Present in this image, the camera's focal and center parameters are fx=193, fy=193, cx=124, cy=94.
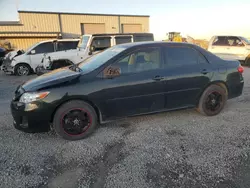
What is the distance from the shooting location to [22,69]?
9.76m

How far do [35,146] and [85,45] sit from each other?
21.5 feet

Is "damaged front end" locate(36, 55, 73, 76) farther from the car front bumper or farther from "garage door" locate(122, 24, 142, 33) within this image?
"garage door" locate(122, 24, 142, 33)

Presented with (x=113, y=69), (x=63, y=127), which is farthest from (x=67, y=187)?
(x=113, y=69)

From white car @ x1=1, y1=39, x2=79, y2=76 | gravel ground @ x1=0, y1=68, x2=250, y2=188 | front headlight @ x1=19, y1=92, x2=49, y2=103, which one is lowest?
gravel ground @ x1=0, y1=68, x2=250, y2=188

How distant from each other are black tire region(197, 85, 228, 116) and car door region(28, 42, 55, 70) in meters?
8.06

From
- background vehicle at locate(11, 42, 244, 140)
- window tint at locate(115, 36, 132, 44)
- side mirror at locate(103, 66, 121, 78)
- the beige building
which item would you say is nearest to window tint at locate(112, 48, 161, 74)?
background vehicle at locate(11, 42, 244, 140)

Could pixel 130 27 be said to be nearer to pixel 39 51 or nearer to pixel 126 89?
pixel 39 51

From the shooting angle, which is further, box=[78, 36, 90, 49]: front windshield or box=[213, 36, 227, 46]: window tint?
box=[213, 36, 227, 46]: window tint

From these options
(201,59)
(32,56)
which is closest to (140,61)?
(201,59)

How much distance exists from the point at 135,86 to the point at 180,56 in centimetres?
115

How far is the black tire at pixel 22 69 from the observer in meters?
9.67

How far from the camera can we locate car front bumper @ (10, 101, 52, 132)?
296 cm

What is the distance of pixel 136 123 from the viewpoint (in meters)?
3.84

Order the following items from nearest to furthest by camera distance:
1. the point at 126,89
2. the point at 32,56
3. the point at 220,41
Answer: the point at 126,89 → the point at 32,56 → the point at 220,41
